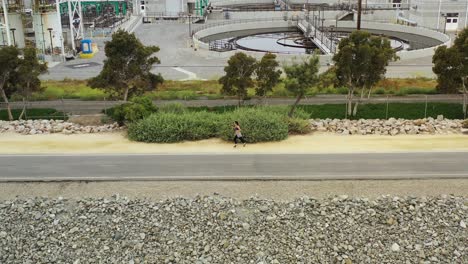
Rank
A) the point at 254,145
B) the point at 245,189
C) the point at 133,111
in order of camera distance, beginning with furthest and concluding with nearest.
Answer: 1. the point at 133,111
2. the point at 254,145
3. the point at 245,189

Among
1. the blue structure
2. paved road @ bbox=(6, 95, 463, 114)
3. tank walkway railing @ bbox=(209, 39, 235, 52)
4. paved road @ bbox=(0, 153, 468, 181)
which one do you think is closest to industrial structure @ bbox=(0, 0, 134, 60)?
the blue structure

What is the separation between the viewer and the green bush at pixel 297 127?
82.6ft

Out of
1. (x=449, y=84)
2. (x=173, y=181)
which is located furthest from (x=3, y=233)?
(x=449, y=84)

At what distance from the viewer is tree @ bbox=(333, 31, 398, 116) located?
93.1 ft

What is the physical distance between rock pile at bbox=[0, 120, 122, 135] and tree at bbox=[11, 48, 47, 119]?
2619 mm

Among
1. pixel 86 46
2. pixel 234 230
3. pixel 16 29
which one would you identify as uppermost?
pixel 16 29

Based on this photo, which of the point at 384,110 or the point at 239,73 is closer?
the point at 239,73

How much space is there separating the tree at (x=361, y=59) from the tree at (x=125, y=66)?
10.4 meters

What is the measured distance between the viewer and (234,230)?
683 inches

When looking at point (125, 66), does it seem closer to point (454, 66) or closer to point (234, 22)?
point (454, 66)

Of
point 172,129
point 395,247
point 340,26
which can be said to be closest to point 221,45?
point 340,26

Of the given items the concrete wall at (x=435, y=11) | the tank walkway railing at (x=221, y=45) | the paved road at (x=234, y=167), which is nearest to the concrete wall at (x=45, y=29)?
the tank walkway railing at (x=221, y=45)

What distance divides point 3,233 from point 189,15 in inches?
2176

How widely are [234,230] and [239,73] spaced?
43.9 feet
